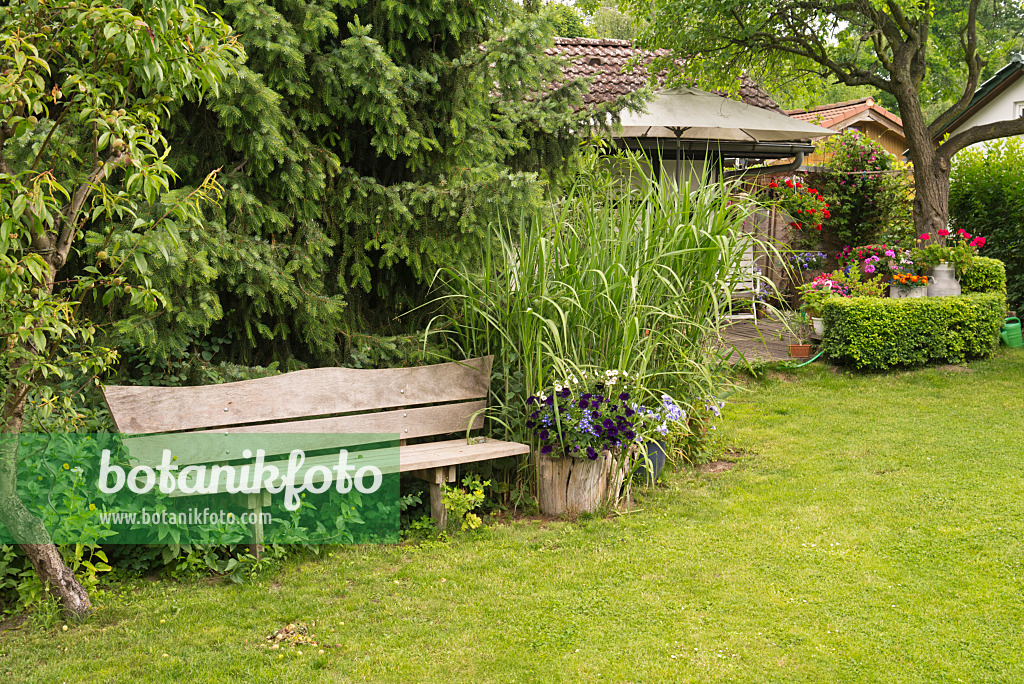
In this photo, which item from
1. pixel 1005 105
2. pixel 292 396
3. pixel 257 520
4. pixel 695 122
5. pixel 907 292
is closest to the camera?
pixel 257 520

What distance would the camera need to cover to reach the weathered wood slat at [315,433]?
11.5 ft

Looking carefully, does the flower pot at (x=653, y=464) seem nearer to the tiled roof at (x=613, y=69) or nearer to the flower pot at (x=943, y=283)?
the flower pot at (x=943, y=283)

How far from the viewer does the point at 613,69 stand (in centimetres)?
1159

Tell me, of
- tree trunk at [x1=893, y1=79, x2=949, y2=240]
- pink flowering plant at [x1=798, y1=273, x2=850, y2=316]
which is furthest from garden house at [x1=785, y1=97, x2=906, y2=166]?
pink flowering plant at [x1=798, y1=273, x2=850, y2=316]

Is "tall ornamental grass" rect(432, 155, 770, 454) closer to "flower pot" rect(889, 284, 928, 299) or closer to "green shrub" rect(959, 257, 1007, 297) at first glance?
"flower pot" rect(889, 284, 928, 299)

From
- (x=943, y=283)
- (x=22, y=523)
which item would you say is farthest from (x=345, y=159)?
(x=943, y=283)

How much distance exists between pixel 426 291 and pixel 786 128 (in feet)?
21.7

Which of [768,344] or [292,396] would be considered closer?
[292,396]

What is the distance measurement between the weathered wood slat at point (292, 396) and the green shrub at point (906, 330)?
498 cm

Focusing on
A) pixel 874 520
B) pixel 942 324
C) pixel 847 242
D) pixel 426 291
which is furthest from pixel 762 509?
pixel 847 242

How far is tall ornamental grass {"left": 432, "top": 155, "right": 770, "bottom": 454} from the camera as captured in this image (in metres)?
4.45

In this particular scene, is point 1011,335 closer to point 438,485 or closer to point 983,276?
point 983,276
